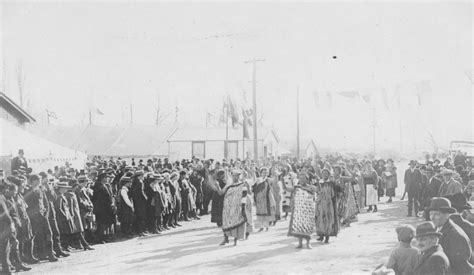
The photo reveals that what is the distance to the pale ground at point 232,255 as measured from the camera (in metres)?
8.62

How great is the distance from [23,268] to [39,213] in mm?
1060

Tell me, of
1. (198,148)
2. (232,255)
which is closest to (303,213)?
(232,255)

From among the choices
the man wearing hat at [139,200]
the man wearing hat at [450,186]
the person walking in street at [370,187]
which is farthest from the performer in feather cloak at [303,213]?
the person walking in street at [370,187]

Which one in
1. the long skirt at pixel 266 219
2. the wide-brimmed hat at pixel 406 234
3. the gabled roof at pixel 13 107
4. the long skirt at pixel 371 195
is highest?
the gabled roof at pixel 13 107

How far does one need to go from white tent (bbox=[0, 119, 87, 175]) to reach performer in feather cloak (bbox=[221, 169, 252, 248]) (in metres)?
11.2

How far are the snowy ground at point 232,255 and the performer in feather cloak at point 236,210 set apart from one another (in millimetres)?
361

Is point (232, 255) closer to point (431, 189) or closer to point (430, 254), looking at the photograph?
point (430, 254)

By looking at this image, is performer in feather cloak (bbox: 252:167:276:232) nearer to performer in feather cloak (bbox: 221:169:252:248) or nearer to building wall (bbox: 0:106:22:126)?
performer in feather cloak (bbox: 221:169:252:248)

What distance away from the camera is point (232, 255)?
976cm

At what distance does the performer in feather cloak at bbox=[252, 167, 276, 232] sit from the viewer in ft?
43.0

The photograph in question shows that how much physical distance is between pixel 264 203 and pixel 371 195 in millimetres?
5248

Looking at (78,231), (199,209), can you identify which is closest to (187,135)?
(199,209)

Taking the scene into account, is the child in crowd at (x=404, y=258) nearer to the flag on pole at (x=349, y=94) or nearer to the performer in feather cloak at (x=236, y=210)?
the performer in feather cloak at (x=236, y=210)

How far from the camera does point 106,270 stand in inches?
342
